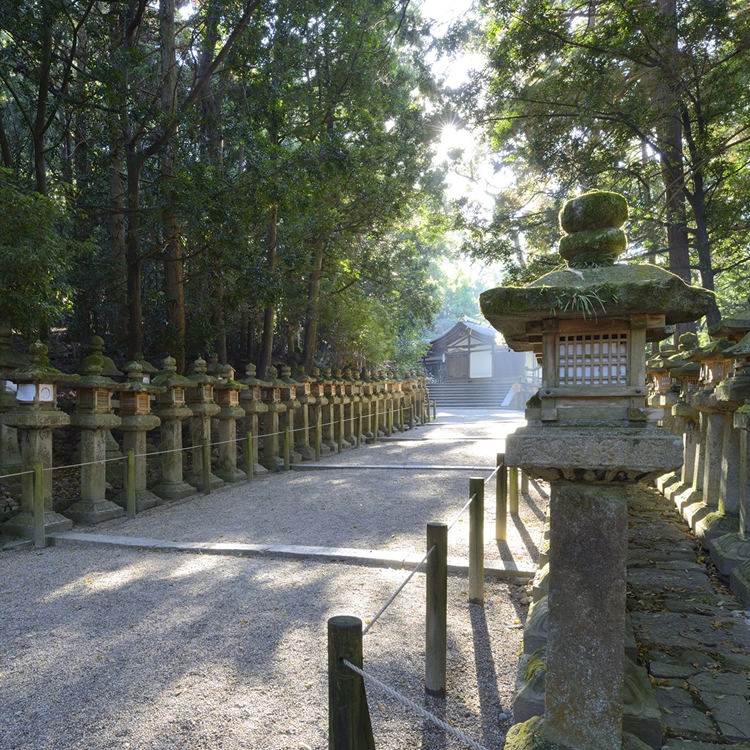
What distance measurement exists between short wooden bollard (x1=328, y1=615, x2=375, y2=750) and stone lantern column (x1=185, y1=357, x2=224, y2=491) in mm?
6766

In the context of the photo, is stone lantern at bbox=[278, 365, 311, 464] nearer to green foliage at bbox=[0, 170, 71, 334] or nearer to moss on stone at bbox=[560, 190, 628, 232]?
green foliage at bbox=[0, 170, 71, 334]

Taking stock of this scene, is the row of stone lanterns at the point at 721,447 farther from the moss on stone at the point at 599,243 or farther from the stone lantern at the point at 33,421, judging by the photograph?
the stone lantern at the point at 33,421

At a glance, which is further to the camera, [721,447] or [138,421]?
[138,421]

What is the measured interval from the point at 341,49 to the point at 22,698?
1020 centimetres

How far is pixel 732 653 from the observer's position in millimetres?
3104

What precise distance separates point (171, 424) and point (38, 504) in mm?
2265

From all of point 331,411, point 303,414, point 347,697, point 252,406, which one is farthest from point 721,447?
point 331,411

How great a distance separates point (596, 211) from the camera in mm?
2365

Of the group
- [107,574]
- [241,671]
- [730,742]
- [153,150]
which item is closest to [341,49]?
[153,150]

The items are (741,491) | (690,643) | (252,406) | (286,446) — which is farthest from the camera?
(286,446)

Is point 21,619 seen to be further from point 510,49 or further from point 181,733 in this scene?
point 510,49

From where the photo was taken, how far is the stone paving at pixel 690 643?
246 cm

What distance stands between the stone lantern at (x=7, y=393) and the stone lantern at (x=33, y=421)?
2.68ft

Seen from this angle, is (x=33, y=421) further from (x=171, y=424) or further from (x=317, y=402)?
(x=317, y=402)
